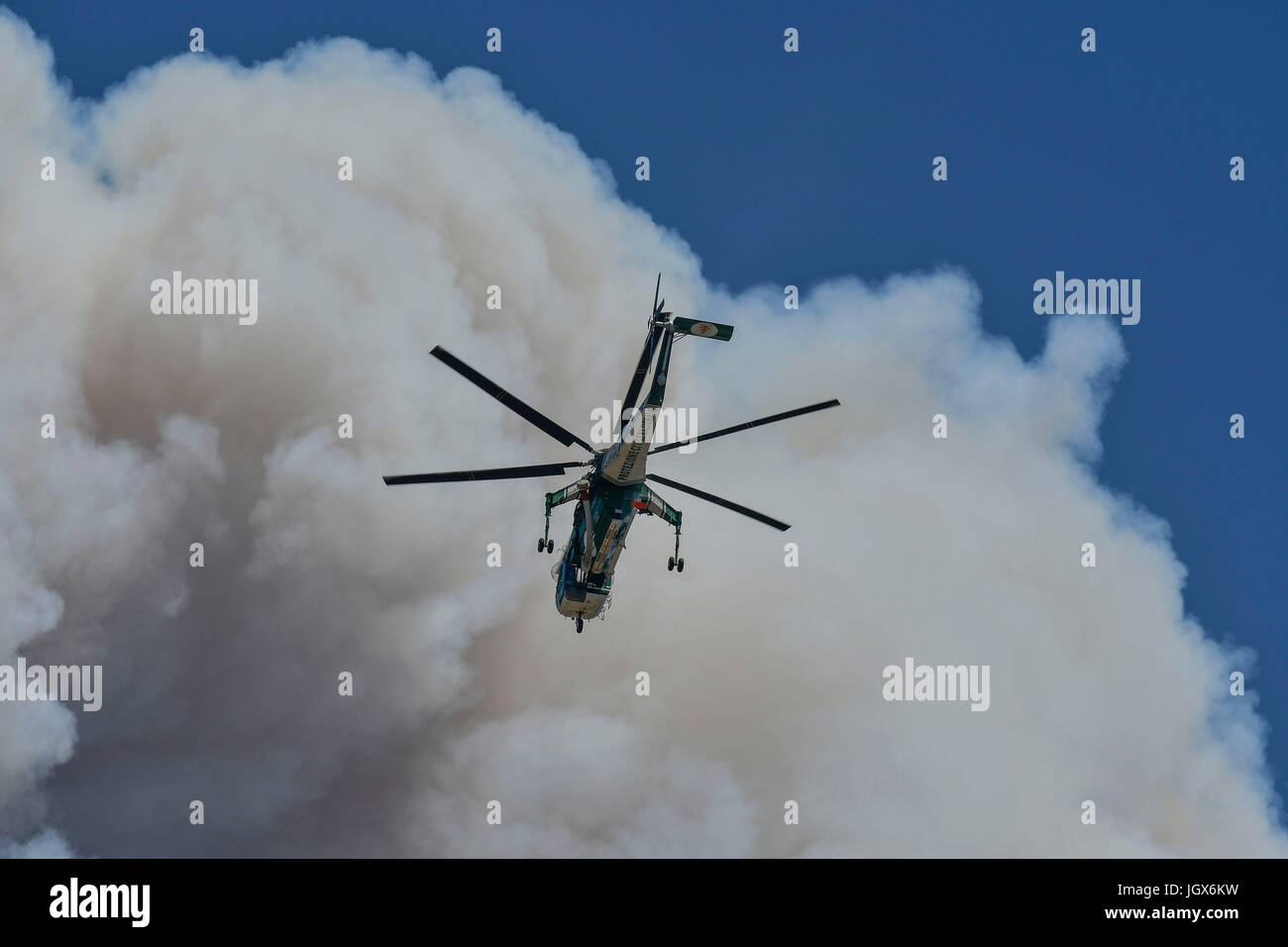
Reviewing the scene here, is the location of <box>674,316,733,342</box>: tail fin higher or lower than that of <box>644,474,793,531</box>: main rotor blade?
higher

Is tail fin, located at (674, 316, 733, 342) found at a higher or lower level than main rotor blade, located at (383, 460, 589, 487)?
higher
